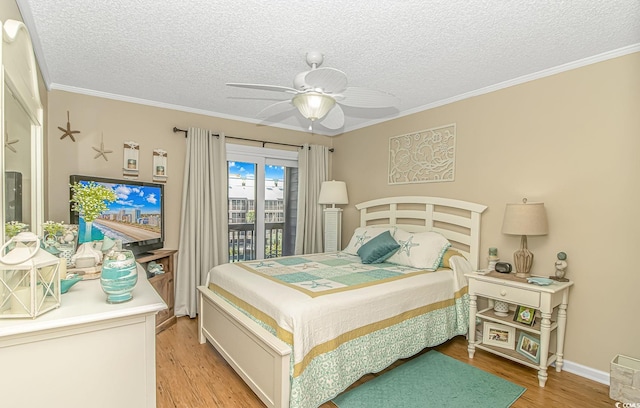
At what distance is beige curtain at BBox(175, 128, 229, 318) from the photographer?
3941 mm

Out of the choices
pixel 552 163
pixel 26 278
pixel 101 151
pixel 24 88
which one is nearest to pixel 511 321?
pixel 552 163

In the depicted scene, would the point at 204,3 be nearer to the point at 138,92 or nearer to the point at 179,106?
the point at 138,92

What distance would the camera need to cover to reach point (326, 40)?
2.29 meters

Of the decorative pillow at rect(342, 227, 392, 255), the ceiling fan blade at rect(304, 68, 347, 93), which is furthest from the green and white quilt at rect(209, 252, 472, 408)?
the ceiling fan blade at rect(304, 68, 347, 93)

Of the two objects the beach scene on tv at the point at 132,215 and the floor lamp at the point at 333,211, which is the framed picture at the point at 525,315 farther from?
the beach scene on tv at the point at 132,215

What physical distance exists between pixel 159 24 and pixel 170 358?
2715 millimetres

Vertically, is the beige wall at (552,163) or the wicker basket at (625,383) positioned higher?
the beige wall at (552,163)

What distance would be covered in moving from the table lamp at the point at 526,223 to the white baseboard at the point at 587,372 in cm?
79

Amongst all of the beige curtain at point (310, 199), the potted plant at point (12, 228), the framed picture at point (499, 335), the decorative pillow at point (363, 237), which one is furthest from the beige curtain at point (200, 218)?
the framed picture at point (499, 335)

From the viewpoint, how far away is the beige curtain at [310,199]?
4891 mm

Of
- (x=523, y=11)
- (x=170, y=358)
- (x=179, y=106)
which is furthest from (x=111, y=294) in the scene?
(x=179, y=106)

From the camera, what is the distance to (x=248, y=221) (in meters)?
4.64

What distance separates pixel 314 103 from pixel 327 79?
0.77 feet

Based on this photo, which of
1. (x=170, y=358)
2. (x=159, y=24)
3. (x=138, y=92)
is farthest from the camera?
(x=138, y=92)
